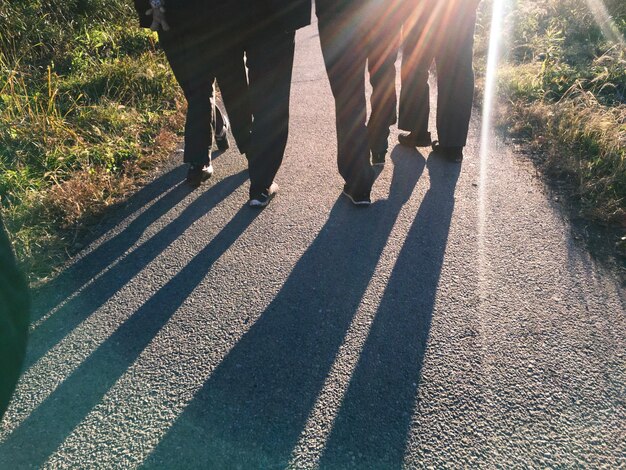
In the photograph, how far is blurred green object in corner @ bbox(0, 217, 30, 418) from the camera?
1831 millimetres

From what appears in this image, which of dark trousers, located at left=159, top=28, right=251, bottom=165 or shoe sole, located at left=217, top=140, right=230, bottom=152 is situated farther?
shoe sole, located at left=217, top=140, right=230, bottom=152

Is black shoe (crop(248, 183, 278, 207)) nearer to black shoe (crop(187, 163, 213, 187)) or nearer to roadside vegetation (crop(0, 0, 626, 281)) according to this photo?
black shoe (crop(187, 163, 213, 187))

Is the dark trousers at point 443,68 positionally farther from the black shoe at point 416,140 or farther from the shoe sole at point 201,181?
the shoe sole at point 201,181

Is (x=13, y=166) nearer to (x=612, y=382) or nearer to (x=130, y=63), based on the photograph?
(x=130, y=63)

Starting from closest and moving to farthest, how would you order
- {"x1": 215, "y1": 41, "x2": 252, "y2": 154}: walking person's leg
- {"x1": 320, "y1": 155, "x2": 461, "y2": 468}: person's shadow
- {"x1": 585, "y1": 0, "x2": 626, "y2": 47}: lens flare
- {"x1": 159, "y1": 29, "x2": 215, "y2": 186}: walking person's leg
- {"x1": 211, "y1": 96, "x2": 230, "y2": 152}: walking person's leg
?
1. {"x1": 320, "y1": 155, "x2": 461, "y2": 468}: person's shadow
2. {"x1": 159, "y1": 29, "x2": 215, "y2": 186}: walking person's leg
3. {"x1": 215, "y1": 41, "x2": 252, "y2": 154}: walking person's leg
4. {"x1": 211, "y1": 96, "x2": 230, "y2": 152}: walking person's leg
5. {"x1": 585, "y1": 0, "x2": 626, "y2": 47}: lens flare

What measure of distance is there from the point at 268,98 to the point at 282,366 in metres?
1.73

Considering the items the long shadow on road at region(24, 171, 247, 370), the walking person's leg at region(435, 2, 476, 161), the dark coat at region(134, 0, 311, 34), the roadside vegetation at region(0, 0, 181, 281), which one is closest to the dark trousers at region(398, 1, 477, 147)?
the walking person's leg at region(435, 2, 476, 161)

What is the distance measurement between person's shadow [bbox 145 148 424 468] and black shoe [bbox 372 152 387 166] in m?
0.80

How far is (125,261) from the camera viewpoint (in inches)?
104

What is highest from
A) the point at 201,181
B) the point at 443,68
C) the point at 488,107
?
the point at 443,68

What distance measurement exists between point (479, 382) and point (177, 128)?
357 cm

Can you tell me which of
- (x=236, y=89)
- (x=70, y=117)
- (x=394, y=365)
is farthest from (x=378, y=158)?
(x=70, y=117)

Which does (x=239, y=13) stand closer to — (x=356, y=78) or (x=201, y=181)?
(x=356, y=78)

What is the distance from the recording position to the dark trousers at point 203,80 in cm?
277
